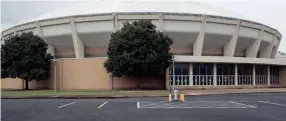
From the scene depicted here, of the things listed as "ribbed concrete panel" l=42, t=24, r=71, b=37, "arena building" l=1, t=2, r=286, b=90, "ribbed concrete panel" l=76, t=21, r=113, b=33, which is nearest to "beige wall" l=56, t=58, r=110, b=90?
"arena building" l=1, t=2, r=286, b=90

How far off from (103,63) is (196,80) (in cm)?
1126

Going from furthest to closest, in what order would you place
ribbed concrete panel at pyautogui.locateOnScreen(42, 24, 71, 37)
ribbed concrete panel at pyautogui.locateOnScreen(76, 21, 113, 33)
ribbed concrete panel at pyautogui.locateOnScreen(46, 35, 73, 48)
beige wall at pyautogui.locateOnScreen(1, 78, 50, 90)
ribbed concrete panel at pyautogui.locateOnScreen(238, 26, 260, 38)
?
ribbed concrete panel at pyautogui.locateOnScreen(238, 26, 260, 38), ribbed concrete panel at pyautogui.locateOnScreen(46, 35, 73, 48), ribbed concrete panel at pyautogui.locateOnScreen(42, 24, 71, 37), ribbed concrete panel at pyautogui.locateOnScreen(76, 21, 113, 33), beige wall at pyautogui.locateOnScreen(1, 78, 50, 90)

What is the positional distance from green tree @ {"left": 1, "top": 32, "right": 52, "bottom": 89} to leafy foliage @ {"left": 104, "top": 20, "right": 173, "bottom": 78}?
8.62 metres

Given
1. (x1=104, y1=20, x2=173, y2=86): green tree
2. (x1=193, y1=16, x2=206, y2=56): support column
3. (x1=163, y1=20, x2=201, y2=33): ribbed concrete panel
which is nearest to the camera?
(x1=104, y1=20, x2=173, y2=86): green tree

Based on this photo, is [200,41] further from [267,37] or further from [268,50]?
[268,50]

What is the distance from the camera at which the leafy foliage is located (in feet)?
115

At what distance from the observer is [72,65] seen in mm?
41312

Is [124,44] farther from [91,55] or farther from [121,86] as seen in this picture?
[91,55]

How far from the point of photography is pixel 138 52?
3525 cm

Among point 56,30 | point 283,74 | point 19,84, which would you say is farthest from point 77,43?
point 283,74

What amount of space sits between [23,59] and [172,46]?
1892cm

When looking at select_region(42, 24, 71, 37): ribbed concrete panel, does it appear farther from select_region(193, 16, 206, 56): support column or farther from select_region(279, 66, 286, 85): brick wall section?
select_region(279, 66, 286, 85): brick wall section

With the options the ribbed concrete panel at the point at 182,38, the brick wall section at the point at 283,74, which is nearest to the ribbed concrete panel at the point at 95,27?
the ribbed concrete panel at the point at 182,38

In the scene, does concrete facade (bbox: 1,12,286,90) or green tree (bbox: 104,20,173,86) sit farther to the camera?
concrete facade (bbox: 1,12,286,90)
